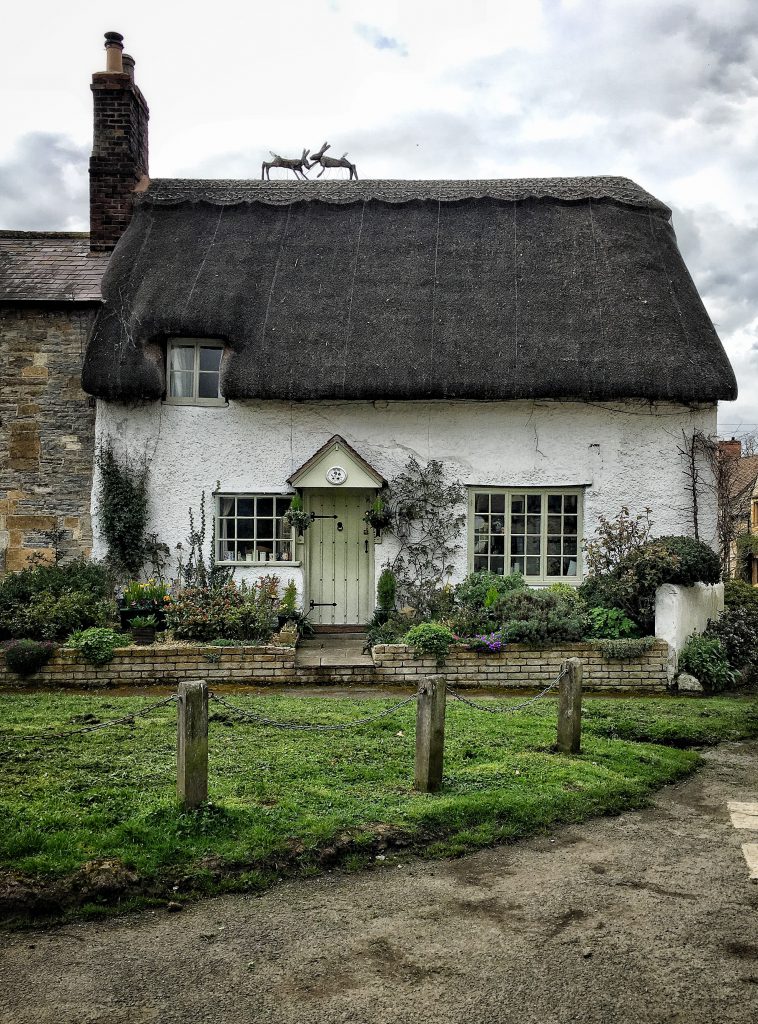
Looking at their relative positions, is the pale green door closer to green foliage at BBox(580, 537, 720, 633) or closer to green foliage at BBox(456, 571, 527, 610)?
green foliage at BBox(456, 571, 527, 610)

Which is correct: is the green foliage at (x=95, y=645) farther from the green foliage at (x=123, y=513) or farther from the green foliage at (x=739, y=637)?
the green foliage at (x=739, y=637)

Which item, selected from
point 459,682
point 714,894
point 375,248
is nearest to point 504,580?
point 459,682

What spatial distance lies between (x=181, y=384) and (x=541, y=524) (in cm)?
552

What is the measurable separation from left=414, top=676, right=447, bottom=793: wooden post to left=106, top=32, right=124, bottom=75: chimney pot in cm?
1206

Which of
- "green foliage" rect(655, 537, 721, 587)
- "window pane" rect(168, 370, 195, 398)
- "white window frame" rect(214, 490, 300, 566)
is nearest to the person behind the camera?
"green foliage" rect(655, 537, 721, 587)

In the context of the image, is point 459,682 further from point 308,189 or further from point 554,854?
point 308,189

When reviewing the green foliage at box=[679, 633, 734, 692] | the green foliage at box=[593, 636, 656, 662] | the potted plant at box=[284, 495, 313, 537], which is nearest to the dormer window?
the potted plant at box=[284, 495, 313, 537]

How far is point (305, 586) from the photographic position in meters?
12.5

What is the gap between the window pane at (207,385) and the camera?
12680 millimetres

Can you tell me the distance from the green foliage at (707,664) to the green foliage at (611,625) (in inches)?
24.9

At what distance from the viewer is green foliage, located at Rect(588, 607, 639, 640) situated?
10555 millimetres

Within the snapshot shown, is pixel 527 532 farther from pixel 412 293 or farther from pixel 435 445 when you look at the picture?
pixel 412 293

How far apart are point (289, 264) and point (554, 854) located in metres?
10.1

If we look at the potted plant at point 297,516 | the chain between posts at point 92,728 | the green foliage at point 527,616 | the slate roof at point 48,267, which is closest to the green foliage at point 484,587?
the green foliage at point 527,616
